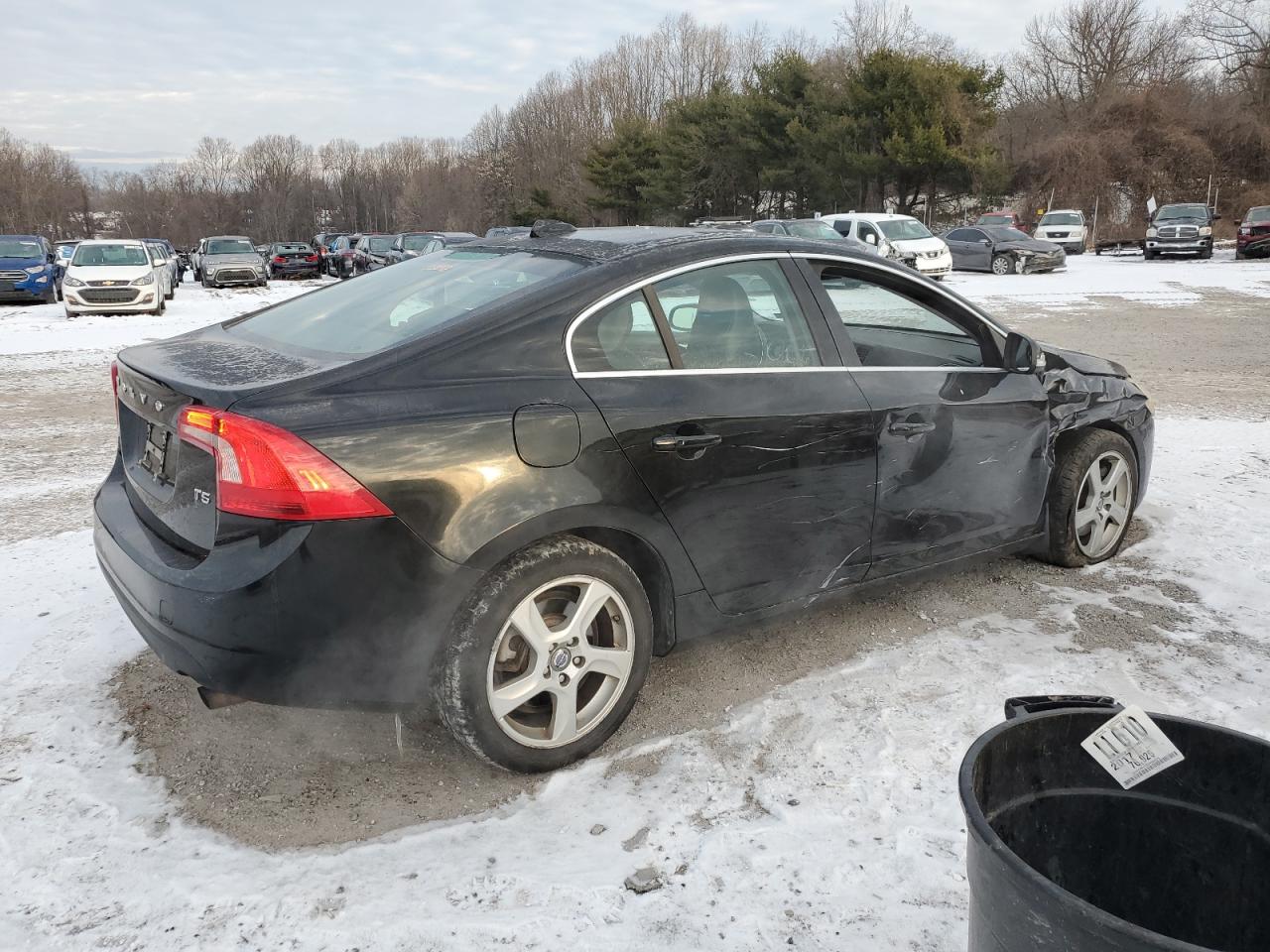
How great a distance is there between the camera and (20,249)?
2339 centimetres

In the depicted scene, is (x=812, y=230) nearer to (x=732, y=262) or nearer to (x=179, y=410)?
(x=732, y=262)

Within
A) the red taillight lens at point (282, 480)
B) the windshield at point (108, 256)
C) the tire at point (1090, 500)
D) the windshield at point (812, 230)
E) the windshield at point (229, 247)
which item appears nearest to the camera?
the red taillight lens at point (282, 480)

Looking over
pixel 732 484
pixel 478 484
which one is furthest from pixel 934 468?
pixel 478 484

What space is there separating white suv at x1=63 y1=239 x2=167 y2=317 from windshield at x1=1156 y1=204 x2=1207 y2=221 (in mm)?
30450

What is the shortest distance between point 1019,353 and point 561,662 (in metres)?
2.39

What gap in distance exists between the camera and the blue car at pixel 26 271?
73.4 ft

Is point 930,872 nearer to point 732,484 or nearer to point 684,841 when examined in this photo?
point 684,841

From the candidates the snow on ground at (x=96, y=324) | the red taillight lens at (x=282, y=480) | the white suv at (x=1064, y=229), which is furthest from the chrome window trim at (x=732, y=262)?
the white suv at (x=1064, y=229)

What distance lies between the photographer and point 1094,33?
58.8 meters

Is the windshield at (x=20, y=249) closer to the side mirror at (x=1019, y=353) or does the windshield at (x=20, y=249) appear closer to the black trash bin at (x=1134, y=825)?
the side mirror at (x=1019, y=353)

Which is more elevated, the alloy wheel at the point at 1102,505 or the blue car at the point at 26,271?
the blue car at the point at 26,271

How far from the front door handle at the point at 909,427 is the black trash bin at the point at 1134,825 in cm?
188

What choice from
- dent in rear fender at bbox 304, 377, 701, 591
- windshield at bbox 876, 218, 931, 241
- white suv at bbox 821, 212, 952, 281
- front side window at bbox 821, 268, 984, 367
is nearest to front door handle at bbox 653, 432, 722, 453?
dent in rear fender at bbox 304, 377, 701, 591

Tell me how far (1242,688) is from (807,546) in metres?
1.63
